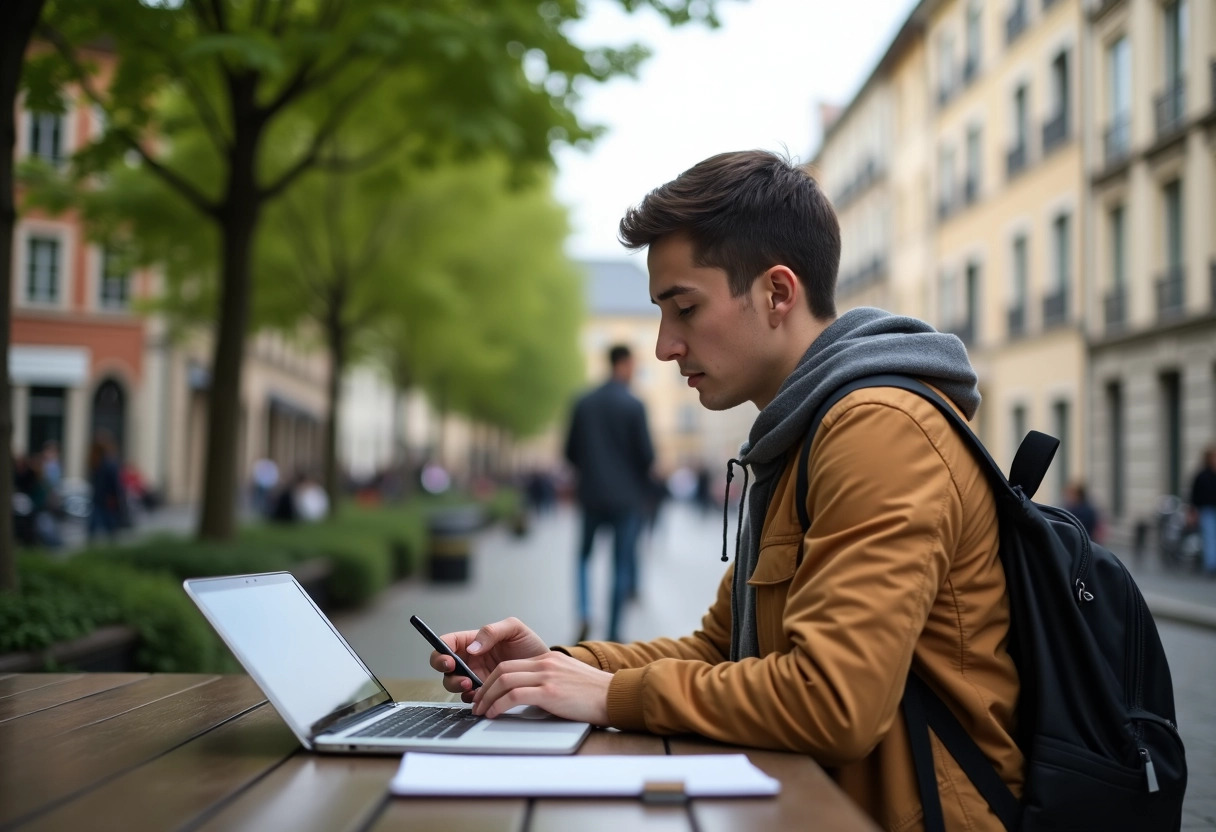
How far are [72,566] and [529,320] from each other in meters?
19.4

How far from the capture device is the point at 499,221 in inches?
858

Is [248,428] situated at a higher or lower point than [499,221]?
lower

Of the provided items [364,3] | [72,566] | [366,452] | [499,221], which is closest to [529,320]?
[499,221]

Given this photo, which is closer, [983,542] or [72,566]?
[983,542]

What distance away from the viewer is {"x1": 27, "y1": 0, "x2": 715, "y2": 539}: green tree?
25.6 ft

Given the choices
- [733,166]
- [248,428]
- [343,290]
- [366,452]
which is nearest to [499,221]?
[343,290]

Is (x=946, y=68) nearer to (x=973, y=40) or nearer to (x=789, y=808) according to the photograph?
(x=973, y=40)

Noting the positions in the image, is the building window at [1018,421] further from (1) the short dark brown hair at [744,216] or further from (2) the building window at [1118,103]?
(1) the short dark brown hair at [744,216]

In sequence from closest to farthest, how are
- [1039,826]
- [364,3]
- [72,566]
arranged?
[1039,826], [72,566], [364,3]

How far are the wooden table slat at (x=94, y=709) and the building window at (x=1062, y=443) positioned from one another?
66.7ft

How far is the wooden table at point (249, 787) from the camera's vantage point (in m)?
1.47

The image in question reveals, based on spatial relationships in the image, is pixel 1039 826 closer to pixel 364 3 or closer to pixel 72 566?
pixel 72 566

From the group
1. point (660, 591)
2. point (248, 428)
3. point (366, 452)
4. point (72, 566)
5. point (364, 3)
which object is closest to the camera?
point (72, 566)

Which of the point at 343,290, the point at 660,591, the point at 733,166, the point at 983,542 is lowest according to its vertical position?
the point at 660,591
